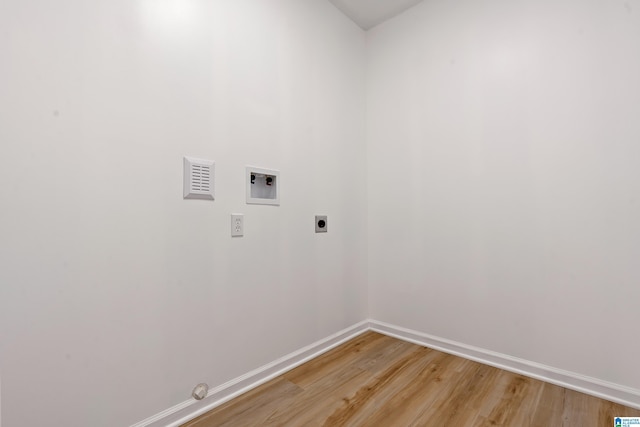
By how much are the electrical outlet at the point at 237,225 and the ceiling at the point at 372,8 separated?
1.80 meters


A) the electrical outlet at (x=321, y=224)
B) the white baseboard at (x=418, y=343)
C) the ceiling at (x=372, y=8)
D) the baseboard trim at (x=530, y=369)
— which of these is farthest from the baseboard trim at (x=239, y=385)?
the ceiling at (x=372, y=8)

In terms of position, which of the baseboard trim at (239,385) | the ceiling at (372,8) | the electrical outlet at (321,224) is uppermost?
the ceiling at (372,8)

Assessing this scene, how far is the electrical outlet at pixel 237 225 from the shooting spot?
4.99 feet

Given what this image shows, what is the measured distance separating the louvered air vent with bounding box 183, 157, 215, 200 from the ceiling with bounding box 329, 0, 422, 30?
5.50ft

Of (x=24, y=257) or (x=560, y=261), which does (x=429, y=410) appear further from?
(x=24, y=257)

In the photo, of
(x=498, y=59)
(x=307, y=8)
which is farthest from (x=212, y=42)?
(x=498, y=59)

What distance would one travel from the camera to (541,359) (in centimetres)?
166

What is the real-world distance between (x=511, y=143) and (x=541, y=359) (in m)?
1.29

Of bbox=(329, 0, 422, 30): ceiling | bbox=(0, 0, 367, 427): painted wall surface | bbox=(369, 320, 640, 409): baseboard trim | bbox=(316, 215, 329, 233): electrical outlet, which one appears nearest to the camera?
bbox=(0, 0, 367, 427): painted wall surface

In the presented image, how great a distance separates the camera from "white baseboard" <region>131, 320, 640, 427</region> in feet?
4.39

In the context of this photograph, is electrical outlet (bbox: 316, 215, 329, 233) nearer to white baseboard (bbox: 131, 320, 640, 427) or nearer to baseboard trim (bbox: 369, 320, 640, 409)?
white baseboard (bbox: 131, 320, 640, 427)

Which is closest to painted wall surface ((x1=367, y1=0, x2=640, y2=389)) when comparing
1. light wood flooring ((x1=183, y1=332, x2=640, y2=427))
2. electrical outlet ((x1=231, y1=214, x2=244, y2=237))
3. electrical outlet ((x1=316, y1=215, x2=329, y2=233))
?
light wood flooring ((x1=183, y1=332, x2=640, y2=427))

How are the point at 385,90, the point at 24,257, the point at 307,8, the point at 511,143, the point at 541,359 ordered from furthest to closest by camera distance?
1. the point at 385,90
2. the point at 307,8
3. the point at 511,143
4. the point at 541,359
5. the point at 24,257

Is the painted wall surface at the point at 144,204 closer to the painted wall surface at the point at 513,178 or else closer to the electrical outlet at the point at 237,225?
the electrical outlet at the point at 237,225
